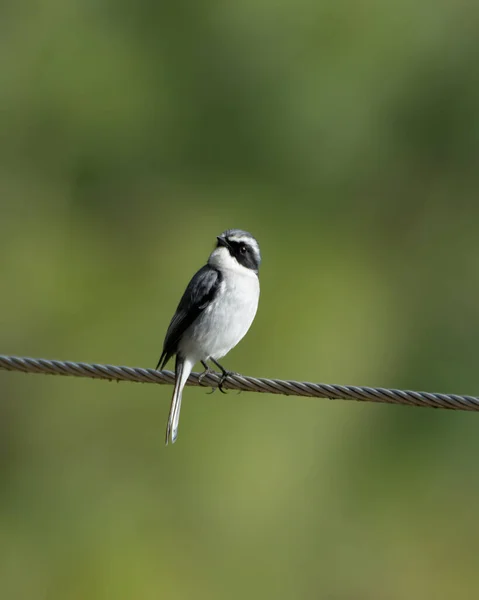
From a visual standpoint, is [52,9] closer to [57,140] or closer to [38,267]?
[57,140]

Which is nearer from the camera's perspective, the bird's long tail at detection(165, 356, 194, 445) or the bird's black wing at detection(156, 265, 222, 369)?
the bird's long tail at detection(165, 356, 194, 445)

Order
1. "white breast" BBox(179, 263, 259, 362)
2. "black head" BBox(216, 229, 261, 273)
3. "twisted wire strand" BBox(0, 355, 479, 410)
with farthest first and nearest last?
"black head" BBox(216, 229, 261, 273), "white breast" BBox(179, 263, 259, 362), "twisted wire strand" BBox(0, 355, 479, 410)

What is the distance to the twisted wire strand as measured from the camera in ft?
15.0

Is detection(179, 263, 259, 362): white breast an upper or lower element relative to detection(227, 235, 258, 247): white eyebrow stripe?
lower

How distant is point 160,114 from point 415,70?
499cm

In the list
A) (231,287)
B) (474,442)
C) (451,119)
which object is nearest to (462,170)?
(451,119)

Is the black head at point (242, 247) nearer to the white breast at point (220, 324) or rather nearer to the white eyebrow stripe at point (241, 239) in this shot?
the white eyebrow stripe at point (241, 239)

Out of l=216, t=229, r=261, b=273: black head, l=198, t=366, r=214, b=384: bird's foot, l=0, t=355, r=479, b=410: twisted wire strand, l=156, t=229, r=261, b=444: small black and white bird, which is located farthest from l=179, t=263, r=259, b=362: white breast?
l=0, t=355, r=479, b=410: twisted wire strand

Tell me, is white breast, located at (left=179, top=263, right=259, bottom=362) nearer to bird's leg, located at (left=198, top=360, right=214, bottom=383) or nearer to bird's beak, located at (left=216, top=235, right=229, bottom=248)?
bird's leg, located at (left=198, top=360, right=214, bottom=383)

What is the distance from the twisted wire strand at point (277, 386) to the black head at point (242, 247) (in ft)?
5.06

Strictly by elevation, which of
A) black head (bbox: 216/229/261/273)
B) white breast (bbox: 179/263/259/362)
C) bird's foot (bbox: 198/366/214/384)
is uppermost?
black head (bbox: 216/229/261/273)

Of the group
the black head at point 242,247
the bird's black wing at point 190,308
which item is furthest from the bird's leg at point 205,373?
the black head at point 242,247

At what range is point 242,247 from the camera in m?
7.02

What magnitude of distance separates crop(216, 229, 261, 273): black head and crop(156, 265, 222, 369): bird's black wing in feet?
1.14
